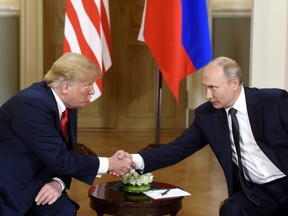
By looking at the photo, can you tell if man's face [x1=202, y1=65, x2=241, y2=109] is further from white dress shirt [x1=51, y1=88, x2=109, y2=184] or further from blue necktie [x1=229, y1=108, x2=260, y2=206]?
white dress shirt [x1=51, y1=88, x2=109, y2=184]

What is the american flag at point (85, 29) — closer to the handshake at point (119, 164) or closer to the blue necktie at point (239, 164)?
the handshake at point (119, 164)

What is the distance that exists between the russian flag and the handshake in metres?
2.43

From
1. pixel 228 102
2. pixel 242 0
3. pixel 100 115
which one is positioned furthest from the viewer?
pixel 100 115

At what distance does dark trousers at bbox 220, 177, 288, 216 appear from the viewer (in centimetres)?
325

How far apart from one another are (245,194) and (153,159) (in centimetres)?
51

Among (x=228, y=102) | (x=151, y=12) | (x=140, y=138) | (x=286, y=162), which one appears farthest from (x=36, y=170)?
(x=140, y=138)

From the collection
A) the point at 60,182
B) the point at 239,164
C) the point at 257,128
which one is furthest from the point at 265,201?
the point at 60,182

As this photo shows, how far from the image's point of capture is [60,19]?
763cm

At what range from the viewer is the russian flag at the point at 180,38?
221 inches

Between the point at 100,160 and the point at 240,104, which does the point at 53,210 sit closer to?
the point at 100,160

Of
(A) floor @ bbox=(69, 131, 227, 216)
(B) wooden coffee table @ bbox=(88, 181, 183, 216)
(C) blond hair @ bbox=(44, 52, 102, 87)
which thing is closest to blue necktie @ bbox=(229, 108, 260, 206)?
(B) wooden coffee table @ bbox=(88, 181, 183, 216)

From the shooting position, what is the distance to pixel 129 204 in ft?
9.87

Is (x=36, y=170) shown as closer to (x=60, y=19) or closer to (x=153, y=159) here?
(x=153, y=159)

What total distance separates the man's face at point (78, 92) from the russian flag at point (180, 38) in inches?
102
